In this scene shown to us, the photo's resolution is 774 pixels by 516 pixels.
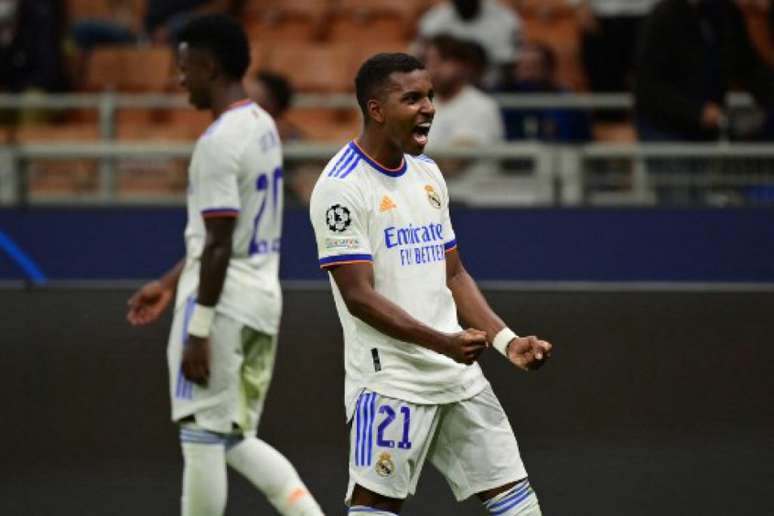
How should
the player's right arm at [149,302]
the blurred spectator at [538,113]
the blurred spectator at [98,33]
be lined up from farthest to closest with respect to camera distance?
the blurred spectator at [98,33], the blurred spectator at [538,113], the player's right arm at [149,302]

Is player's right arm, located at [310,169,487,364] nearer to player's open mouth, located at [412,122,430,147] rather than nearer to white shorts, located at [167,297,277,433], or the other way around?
player's open mouth, located at [412,122,430,147]

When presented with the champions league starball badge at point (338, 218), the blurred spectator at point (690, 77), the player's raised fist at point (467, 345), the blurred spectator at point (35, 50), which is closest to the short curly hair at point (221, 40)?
the champions league starball badge at point (338, 218)

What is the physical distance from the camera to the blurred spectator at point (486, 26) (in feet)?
35.7

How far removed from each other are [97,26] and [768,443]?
9122 mm

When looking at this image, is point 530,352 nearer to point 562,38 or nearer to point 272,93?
point 272,93

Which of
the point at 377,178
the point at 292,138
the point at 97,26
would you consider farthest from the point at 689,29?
the point at 97,26

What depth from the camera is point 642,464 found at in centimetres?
603

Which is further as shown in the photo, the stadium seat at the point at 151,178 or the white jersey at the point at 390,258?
the stadium seat at the point at 151,178

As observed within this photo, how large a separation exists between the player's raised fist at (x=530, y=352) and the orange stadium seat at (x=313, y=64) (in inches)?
313

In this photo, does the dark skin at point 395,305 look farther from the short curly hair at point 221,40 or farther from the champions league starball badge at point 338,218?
the short curly hair at point 221,40

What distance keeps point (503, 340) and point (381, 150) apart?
68 centimetres

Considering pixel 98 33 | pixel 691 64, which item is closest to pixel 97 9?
pixel 98 33

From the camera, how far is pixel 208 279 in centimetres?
570

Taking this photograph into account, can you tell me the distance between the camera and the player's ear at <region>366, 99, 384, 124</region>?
4785 millimetres
